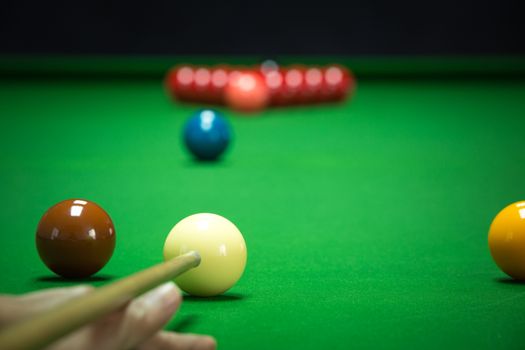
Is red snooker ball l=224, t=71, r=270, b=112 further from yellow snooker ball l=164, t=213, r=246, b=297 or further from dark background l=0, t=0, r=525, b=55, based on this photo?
yellow snooker ball l=164, t=213, r=246, b=297

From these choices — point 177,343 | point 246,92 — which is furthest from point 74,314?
point 246,92

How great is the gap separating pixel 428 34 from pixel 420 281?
31.6 feet

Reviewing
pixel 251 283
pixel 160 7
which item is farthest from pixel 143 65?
pixel 251 283

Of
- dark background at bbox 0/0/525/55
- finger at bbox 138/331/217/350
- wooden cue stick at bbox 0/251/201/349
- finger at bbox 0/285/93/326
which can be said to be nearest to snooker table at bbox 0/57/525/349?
finger at bbox 138/331/217/350

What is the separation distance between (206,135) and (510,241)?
3.09 metres

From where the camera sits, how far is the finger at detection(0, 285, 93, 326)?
187 cm

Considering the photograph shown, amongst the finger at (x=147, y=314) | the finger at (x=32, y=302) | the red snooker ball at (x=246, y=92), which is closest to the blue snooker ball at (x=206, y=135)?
the red snooker ball at (x=246, y=92)

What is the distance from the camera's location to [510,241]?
3.00 metres

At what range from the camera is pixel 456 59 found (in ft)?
39.2

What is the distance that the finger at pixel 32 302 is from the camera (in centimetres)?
187

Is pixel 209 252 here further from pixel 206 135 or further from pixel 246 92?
pixel 246 92

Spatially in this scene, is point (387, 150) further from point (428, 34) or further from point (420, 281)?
point (428, 34)

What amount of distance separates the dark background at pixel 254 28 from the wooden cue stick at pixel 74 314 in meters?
10.3

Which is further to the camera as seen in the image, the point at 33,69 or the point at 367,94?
the point at 33,69
